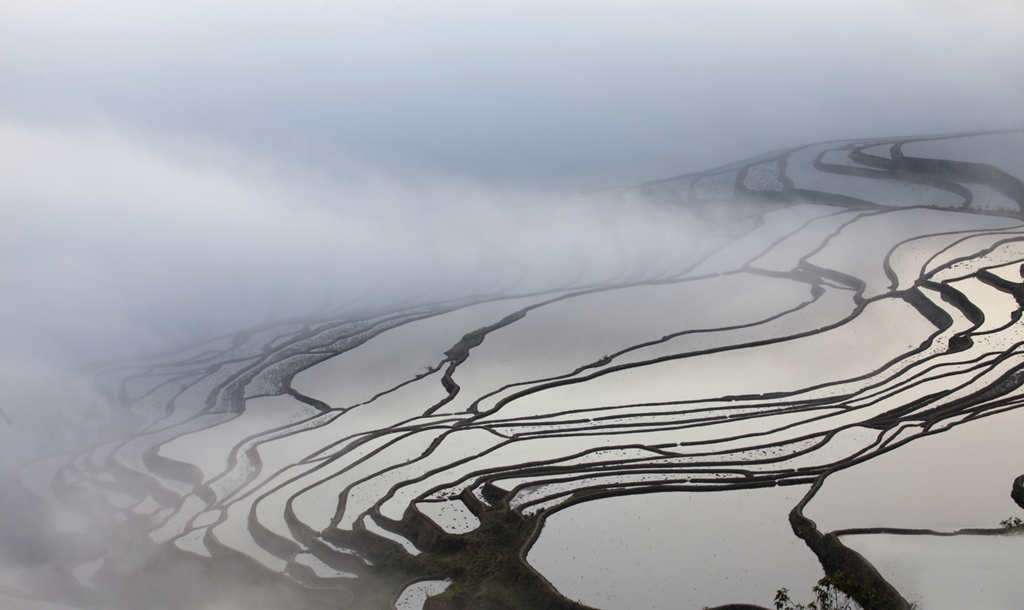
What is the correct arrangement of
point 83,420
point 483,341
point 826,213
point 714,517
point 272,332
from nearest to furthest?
1. point 714,517
2. point 83,420
3. point 483,341
4. point 272,332
5. point 826,213

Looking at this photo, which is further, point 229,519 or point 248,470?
point 248,470

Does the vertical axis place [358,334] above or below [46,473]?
above

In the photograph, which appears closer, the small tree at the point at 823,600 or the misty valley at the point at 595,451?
the small tree at the point at 823,600

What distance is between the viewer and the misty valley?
14.9m

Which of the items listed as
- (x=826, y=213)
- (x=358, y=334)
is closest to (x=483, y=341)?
(x=358, y=334)

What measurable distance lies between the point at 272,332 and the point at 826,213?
21.0 meters

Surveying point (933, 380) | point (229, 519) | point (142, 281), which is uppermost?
point (142, 281)

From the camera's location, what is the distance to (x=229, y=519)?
18984 mm

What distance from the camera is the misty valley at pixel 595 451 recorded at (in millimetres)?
14891

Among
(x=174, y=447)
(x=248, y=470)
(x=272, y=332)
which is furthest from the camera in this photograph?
(x=272, y=332)

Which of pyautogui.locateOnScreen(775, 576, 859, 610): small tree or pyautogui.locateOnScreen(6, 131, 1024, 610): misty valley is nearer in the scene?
pyautogui.locateOnScreen(775, 576, 859, 610): small tree

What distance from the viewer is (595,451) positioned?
2016 centimetres

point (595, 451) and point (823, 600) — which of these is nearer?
point (823, 600)

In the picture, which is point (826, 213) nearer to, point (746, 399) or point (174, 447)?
point (746, 399)
